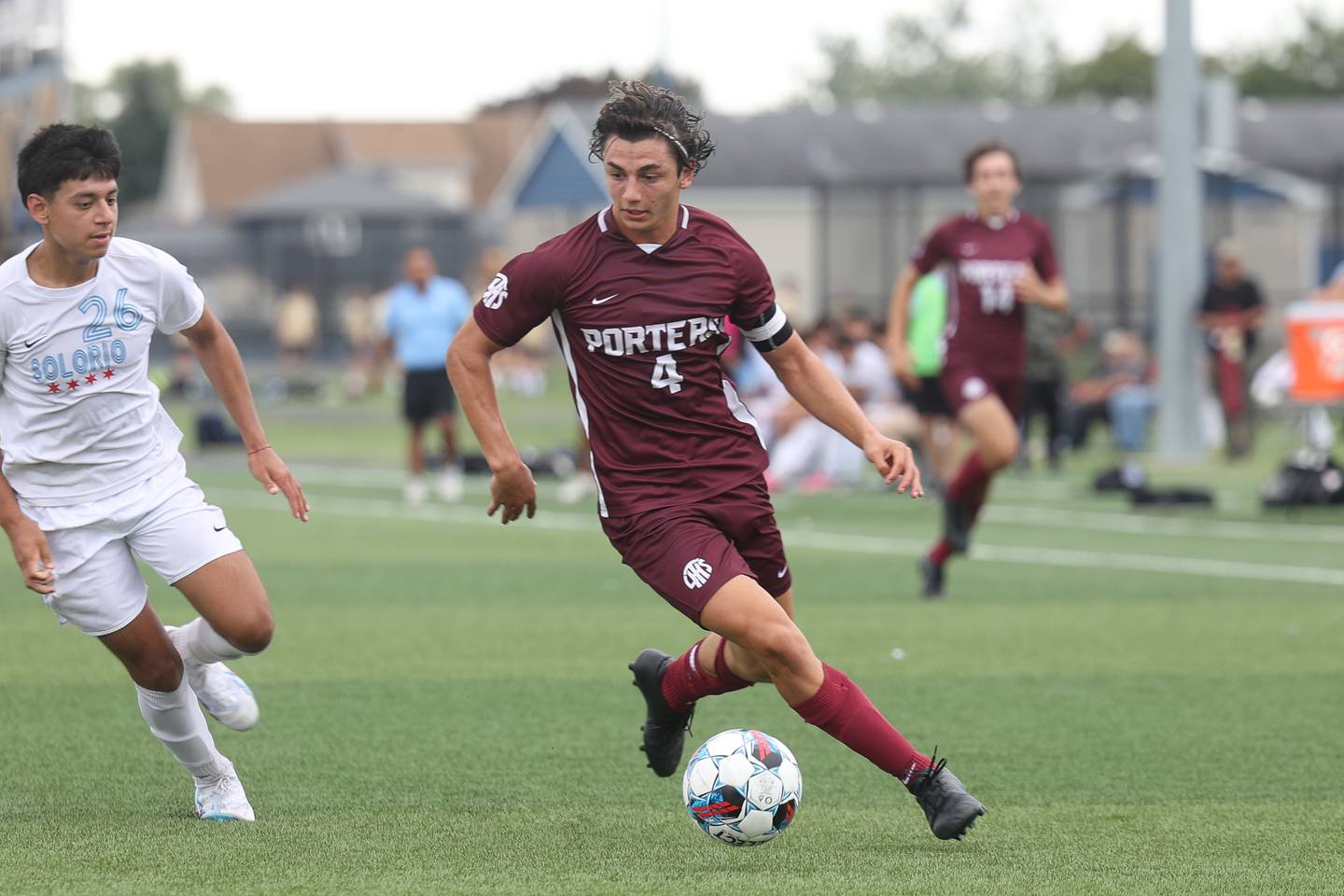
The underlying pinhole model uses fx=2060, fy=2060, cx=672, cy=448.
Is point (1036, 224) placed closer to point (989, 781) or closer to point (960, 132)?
point (989, 781)

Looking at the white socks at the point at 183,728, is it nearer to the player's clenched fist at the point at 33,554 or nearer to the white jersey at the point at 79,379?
the player's clenched fist at the point at 33,554

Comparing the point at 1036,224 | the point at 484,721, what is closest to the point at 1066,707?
the point at 484,721

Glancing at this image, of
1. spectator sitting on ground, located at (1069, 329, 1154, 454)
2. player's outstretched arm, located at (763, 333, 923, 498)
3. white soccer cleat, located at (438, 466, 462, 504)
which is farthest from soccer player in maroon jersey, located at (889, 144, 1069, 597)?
spectator sitting on ground, located at (1069, 329, 1154, 454)

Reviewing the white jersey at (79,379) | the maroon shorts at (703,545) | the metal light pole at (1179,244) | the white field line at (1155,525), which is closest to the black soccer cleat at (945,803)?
the maroon shorts at (703,545)

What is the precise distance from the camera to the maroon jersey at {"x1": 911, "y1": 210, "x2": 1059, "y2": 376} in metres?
11.4

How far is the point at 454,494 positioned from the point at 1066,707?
11.4 metres

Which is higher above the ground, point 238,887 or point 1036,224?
point 1036,224

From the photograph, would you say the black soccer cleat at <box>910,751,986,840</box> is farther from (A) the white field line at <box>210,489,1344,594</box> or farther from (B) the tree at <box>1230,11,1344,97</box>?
(B) the tree at <box>1230,11,1344,97</box>

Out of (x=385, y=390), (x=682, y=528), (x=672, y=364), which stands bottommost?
(x=385, y=390)

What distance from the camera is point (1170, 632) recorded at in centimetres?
1046

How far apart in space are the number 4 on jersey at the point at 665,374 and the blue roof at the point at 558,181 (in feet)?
115

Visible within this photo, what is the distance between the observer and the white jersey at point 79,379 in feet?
19.6

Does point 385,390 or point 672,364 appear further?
point 385,390

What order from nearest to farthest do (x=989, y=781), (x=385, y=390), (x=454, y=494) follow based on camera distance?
(x=989, y=781), (x=454, y=494), (x=385, y=390)
